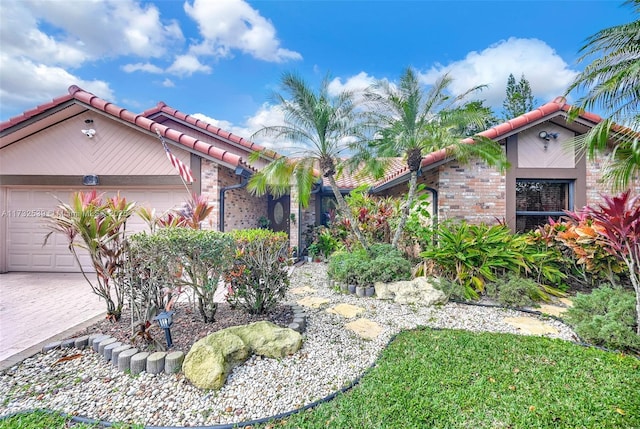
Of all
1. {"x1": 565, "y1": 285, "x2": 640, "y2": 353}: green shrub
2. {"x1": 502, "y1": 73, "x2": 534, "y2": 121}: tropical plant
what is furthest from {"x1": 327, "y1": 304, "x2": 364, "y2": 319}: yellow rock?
{"x1": 502, "y1": 73, "x2": 534, "y2": 121}: tropical plant

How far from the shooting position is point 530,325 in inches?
190

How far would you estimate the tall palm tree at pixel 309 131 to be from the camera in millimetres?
7059

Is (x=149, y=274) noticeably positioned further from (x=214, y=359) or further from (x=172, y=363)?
(x=214, y=359)

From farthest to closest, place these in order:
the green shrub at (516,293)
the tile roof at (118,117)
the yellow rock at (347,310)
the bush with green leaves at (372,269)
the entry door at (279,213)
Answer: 1. the entry door at (279,213)
2. the tile roof at (118,117)
3. the bush with green leaves at (372,269)
4. the green shrub at (516,293)
5. the yellow rock at (347,310)

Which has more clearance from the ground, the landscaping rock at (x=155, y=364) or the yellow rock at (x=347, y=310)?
the landscaping rock at (x=155, y=364)

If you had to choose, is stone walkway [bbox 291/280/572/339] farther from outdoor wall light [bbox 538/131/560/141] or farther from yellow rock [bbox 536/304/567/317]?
outdoor wall light [bbox 538/131/560/141]

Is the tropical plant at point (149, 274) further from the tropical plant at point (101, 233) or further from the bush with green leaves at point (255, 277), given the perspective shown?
the bush with green leaves at point (255, 277)

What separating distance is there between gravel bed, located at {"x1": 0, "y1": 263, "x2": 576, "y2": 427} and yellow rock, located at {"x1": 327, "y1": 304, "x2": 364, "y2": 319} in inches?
40.1

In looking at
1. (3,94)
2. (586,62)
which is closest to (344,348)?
(586,62)

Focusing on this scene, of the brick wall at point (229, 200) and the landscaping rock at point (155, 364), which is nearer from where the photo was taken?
the landscaping rock at point (155, 364)

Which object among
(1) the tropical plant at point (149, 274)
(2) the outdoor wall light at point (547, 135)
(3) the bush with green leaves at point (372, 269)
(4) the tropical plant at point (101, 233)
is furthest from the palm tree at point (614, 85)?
(4) the tropical plant at point (101, 233)

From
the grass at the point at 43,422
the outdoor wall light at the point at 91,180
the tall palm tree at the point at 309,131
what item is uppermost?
the tall palm tree at the point at 309,131

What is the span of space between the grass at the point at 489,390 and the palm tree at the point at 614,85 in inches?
199

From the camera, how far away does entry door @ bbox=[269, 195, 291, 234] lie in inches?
524
